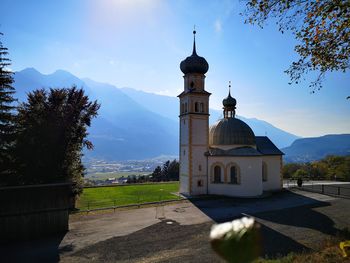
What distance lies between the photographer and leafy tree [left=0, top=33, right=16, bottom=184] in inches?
727

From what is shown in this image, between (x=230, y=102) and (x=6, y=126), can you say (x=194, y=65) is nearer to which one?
(x=230, y=102)

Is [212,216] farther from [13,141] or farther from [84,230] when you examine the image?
[13,141]

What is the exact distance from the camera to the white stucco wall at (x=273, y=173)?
33.1 meters

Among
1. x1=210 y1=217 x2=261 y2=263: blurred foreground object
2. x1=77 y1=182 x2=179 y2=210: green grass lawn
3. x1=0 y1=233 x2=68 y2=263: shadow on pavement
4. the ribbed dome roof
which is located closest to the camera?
x1=210 y1=217 x2=261 y2=263: blurred foreground object

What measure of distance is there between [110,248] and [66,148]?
958 cm

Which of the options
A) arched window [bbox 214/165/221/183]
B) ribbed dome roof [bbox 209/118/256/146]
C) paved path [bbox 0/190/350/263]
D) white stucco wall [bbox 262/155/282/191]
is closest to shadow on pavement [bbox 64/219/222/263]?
paved path [bbox 0/190/350/263]

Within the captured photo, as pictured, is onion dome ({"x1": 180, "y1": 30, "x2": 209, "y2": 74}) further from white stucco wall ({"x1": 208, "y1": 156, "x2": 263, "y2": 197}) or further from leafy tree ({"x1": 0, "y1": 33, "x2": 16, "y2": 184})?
leafy tree ({"x1": 0, "y1": 33, "x2": 16, "y2": 184})

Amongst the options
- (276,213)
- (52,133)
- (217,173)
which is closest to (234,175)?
(217,173)

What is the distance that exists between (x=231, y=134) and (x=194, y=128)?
4.34 m

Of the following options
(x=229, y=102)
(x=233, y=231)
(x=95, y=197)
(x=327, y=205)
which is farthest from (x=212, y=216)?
(x=233, y=231)

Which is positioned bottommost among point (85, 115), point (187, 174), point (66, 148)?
point (187, 174)

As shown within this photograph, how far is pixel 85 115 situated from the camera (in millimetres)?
21688

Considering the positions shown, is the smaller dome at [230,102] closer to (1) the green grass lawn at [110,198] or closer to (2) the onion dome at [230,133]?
(2) the onion dome at [230,133]

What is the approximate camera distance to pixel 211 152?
102 ft
